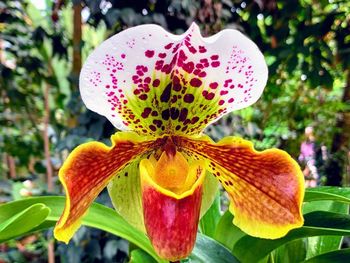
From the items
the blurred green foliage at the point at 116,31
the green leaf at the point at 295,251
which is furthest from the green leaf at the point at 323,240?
the blurred green foliage at the point at 116,31

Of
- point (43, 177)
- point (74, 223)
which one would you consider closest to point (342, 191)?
point (74, 223)

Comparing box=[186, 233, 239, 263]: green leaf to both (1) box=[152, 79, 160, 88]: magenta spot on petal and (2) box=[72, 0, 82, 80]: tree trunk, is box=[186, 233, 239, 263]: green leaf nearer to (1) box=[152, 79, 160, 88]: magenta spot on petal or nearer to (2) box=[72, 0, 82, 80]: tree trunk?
(1) box=[152, 79, 160, 88]: magenta spot on petal

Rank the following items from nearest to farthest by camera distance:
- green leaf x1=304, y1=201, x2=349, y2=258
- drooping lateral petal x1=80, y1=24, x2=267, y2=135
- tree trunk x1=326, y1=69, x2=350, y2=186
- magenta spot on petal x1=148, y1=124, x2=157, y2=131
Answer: drooping lateral petal x1=80, y1=24, x2=267, y2=135, magenta spot on petal x1=148, y1=124, x2=157, y2=131, green leaf x1=304, y1=201, x2=349, y2=258, tree trunk x1=326, y1=69, x2=350, y2=186

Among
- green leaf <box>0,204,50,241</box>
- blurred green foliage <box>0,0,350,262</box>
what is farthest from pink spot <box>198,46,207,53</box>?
blurred green foliage <box>0,0,350,262</box>

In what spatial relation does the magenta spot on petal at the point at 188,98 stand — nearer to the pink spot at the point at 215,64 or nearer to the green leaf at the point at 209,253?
the pink spot at the point at 215,64

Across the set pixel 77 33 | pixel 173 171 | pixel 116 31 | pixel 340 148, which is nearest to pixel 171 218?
pixel 173 171

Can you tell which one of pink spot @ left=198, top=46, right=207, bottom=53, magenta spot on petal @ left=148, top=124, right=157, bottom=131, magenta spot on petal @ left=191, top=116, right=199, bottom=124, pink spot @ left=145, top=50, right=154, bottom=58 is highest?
pink spot @ left=198, top=46, right=207, bottom=53

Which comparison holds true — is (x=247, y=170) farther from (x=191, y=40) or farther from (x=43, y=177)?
(x=43, y=177)

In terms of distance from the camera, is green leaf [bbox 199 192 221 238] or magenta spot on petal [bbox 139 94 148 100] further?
green leaf [bbox 199 192 221 238]
